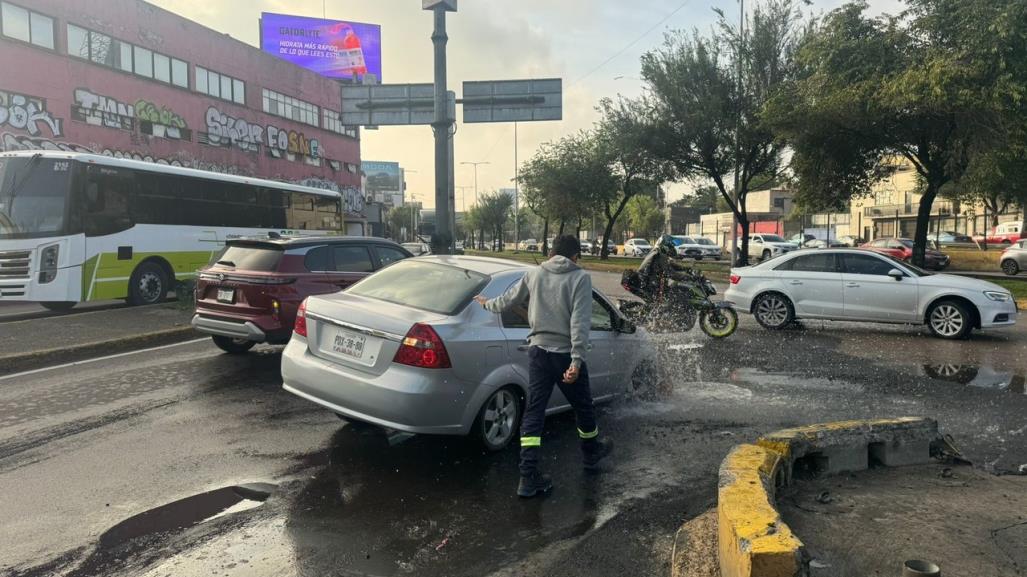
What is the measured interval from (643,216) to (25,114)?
7031 cm

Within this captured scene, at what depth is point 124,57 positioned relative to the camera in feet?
95.7

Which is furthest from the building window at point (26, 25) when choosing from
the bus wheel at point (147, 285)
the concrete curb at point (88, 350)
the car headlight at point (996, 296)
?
the car headlight at point (996, 296)

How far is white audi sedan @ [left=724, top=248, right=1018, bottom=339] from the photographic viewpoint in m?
10.7

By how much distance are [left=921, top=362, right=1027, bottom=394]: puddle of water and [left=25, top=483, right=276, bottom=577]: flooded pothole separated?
24.3ft

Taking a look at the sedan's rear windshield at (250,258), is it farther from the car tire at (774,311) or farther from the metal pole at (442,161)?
the car tire at (774,311)

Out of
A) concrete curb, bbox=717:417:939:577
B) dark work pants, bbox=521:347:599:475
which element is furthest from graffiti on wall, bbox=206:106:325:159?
concrete curb, bbox=717:417:939:577

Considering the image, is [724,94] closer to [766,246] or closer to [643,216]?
[766,246]

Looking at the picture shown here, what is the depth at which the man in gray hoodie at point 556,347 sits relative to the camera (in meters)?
4.32

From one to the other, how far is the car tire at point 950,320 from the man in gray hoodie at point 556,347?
8790 millimetres

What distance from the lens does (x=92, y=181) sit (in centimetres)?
1332

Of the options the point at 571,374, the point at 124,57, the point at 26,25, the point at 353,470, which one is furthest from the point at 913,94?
the point at 124,57

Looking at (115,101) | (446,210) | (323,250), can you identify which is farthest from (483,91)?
(115,101)

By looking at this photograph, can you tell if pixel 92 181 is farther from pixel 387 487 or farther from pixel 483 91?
pixel 387 487

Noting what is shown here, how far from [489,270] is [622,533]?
2.53 m
